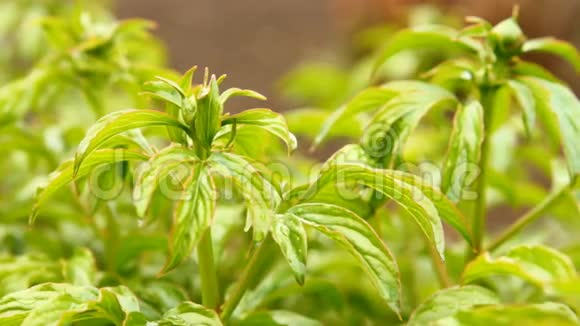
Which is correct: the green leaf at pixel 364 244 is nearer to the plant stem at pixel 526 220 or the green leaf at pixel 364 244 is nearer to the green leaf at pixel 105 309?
the green leaf at pixel 105 309

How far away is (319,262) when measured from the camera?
1.20m

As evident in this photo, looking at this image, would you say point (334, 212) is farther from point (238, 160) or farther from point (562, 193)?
point (562, 193)

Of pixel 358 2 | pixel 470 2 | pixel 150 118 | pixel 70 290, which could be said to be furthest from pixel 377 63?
pixel 358 2

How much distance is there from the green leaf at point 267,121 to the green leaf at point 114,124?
0.06 meters

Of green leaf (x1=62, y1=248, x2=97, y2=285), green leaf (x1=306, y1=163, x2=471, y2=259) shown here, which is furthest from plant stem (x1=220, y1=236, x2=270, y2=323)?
Result: green leaf (x1=62, y1=248, x2=97, y2=285)

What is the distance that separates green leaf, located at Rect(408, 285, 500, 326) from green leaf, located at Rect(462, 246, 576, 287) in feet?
0.08

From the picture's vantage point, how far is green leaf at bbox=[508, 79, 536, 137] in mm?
916

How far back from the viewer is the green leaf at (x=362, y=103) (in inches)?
38.0

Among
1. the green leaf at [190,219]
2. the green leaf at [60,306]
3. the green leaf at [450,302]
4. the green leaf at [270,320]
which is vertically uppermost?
the green leaf at [190,219]

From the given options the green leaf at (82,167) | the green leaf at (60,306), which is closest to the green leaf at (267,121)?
the green leaf at (82,167)

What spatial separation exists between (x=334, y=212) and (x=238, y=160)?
0.37 feet

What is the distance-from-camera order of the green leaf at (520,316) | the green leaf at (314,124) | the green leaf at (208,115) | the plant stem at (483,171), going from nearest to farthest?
the green leaf at (520,316), the green leaf at (208,115), the plant stem at (483,171), the green leaf at (314,124)

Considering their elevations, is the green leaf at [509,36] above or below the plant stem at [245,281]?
above

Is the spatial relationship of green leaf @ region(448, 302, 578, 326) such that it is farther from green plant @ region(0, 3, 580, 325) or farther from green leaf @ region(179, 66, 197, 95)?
green leaf @ region(179, 66, 197, 95)
